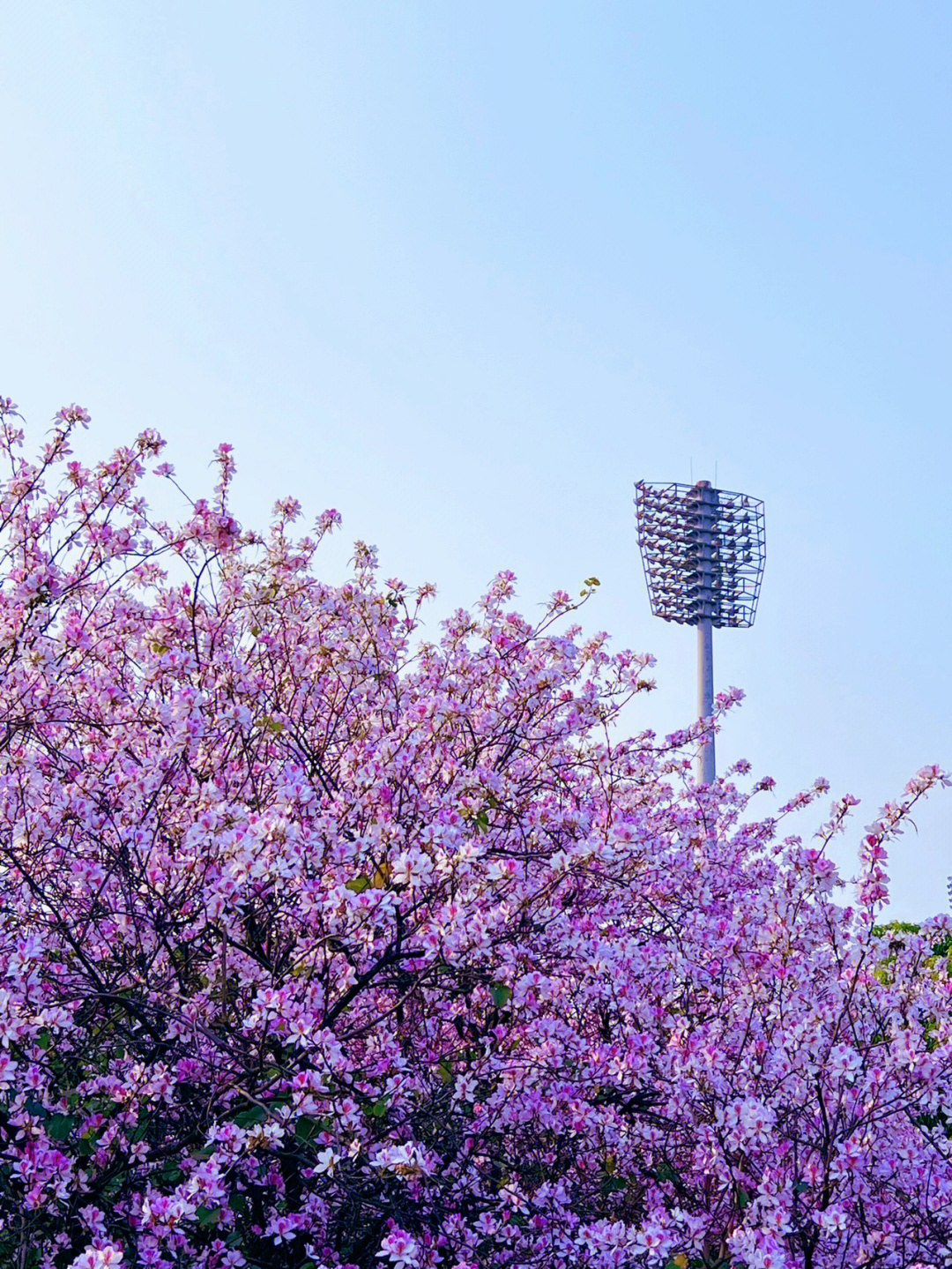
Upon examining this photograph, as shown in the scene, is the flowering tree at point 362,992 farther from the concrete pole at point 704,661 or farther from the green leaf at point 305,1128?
the concrete pole at point 704,661

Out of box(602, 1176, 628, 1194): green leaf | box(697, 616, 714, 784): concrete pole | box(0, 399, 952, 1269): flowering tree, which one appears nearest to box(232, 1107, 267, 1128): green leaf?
box(0, 399, 952, 1269): flowering tree

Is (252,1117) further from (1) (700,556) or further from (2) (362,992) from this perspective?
(1) (700,556)

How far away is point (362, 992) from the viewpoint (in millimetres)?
4887

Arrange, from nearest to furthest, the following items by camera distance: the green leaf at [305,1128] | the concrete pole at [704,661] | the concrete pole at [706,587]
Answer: the green leaf at [305,1128] → the concrete pole at [706,587] → the concrete pole at [704,661]

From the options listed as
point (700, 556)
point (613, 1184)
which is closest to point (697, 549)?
point (700, 556)

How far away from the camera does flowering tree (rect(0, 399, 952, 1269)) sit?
156 inches

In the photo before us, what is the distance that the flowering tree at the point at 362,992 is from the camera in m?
3.97

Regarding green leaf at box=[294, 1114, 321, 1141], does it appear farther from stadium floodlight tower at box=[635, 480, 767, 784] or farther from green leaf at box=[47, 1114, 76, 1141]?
stadium floodlight tower at box=[635, 480, 767, 784]

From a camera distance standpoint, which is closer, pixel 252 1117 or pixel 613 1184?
pixel 252 1117

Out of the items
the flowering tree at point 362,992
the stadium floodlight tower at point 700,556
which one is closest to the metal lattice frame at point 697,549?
the stadium floodlight tower at point 700,556

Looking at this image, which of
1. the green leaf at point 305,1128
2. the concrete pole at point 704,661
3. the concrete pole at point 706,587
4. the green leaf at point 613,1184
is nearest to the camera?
the green leaf at point 305,1128

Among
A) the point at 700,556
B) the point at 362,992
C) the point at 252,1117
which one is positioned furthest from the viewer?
the point at 700,556

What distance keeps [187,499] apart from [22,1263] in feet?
11.6

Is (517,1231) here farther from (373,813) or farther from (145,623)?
(145,623)
